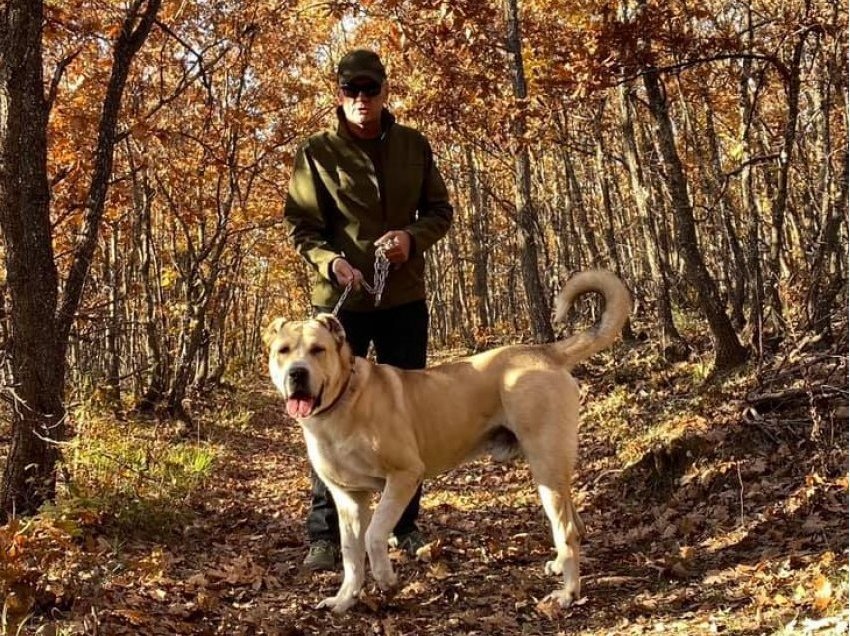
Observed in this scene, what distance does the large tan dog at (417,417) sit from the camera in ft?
13.0

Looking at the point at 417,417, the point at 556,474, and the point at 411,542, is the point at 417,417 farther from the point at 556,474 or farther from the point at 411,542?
the point at 411,542

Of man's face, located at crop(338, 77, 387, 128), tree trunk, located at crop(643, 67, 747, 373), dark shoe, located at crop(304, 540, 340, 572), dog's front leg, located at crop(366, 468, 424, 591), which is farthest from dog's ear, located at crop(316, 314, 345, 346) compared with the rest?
tree trunk, located at crop(643, 67, 747, 373)

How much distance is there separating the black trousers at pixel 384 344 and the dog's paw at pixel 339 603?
31.8 inches

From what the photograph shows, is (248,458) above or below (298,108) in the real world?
below

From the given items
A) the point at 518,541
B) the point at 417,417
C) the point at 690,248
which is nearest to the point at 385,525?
the point at 417,417

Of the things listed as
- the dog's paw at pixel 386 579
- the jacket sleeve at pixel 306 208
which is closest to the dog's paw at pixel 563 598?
the dog's paw at pixel 386 579

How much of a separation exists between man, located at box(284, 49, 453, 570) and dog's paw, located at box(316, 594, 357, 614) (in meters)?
0.69

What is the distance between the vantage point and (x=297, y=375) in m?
3.81

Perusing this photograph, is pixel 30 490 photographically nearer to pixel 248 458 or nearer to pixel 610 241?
pixel 248 458

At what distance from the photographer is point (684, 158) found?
18.3 meters

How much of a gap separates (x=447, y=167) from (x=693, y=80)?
12.5m

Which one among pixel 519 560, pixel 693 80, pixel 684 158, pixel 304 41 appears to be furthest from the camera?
pixel 684 158

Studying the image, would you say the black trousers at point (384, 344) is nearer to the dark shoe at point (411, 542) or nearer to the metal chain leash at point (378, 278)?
the dark shoe at point (411, 542)

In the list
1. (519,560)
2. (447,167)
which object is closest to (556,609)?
(519,560)
